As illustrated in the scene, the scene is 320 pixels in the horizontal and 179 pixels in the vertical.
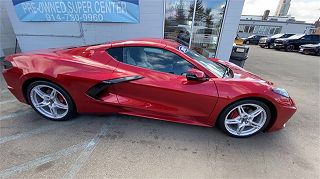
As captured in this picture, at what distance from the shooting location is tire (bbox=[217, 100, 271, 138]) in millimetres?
2670

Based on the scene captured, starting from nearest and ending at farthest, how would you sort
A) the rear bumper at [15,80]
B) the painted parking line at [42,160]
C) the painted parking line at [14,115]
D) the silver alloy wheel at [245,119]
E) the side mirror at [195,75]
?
the painted parking line at [42,160], the side mirror at [195,75], the silver alloy wheel at [245,119], the rear bumper at [15,80], the painted parking line at [14,115]

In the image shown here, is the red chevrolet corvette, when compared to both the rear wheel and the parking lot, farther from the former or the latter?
the rear wheel

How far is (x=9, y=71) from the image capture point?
293cm

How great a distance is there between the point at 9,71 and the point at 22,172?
5.37ft

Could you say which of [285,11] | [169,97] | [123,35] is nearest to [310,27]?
[123,35]

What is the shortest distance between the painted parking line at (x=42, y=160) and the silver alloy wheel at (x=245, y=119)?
2.06m

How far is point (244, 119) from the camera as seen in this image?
9.14ft

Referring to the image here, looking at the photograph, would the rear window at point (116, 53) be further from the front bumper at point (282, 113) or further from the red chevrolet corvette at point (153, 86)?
the front bumper at point (282, 113)

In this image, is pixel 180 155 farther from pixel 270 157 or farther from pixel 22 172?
pixel 22 172

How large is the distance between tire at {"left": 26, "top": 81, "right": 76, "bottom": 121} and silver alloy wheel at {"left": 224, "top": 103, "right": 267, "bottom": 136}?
2363mm

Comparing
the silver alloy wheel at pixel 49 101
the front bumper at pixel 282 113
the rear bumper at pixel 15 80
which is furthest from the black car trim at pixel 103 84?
the front bumper at pixel 282 113

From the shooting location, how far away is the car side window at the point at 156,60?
107 inches

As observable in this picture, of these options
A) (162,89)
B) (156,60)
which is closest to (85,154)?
(162,89)

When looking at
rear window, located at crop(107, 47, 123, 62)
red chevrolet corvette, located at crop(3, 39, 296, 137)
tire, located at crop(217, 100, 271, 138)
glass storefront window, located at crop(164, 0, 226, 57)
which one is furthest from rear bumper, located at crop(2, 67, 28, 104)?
glass storefront window, located at crop(164, 0, 226, 57)
